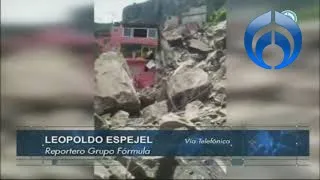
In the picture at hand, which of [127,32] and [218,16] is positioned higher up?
[218,16]

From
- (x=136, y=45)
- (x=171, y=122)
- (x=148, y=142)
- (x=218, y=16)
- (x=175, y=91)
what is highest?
(x=218, y=16)

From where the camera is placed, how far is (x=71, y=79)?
2.96 m

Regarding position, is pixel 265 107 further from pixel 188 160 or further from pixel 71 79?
pixel 71 79

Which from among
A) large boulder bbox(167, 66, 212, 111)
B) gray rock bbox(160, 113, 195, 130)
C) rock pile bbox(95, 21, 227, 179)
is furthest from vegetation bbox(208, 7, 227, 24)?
gray rock bbox(160, 113, 195, 130)

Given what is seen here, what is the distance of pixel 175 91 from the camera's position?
3.00 meters

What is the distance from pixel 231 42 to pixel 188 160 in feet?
2.27

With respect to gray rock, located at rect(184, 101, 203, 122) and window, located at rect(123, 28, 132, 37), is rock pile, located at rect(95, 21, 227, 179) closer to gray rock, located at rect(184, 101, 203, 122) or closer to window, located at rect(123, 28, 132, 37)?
gray rock, located at rect(184, 101, 203, 122)

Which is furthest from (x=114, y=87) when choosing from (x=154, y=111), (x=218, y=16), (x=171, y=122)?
(x=218, y=16)

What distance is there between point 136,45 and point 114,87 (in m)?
0.26

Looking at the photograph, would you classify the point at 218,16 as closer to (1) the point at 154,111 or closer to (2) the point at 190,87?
(2) the point at 190,87

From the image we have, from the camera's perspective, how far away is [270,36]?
298cm

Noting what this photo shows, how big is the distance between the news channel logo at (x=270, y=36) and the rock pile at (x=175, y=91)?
149 millimetres

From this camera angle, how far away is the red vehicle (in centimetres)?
294

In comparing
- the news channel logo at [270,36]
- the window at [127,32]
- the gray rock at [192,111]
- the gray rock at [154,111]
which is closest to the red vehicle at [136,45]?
the window at [127,32]
